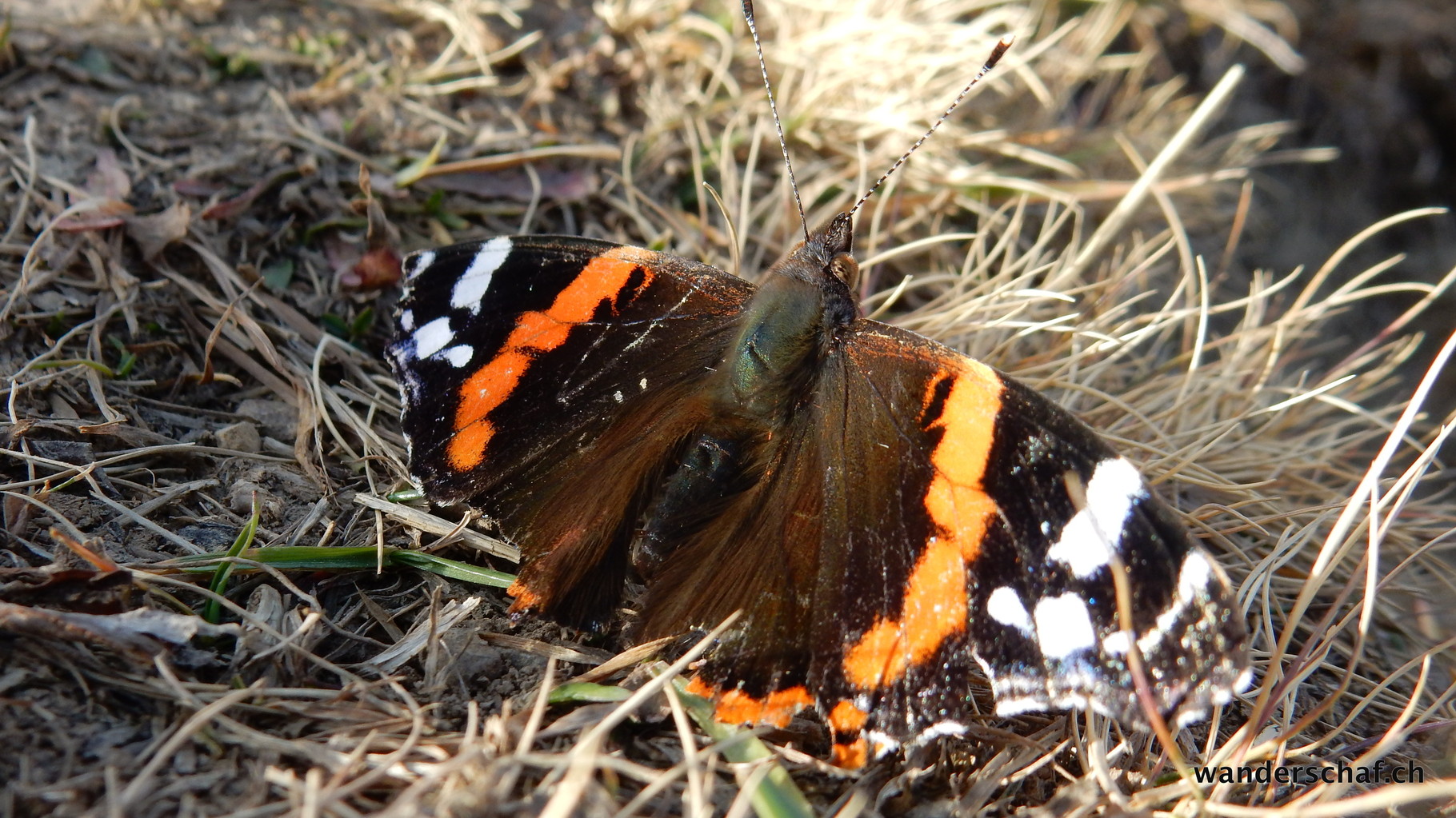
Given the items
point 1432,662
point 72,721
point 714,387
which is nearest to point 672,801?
point 714,387

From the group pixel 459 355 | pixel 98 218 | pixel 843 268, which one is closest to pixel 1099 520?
pixel 843 268

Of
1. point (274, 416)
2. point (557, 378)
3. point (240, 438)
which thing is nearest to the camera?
point (557, 378)

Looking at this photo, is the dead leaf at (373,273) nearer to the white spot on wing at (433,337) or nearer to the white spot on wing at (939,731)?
the white spot on wing at (433,337)

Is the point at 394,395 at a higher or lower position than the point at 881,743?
higher

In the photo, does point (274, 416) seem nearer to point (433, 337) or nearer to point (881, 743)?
point (433, 337)

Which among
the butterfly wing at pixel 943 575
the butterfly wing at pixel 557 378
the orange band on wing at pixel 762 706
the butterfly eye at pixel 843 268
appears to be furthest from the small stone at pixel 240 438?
the butterfly eye at pixel 843 268

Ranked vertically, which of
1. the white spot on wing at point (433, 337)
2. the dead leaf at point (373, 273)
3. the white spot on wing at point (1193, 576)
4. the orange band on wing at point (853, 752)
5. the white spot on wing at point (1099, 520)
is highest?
the dead leaf at point (373, 273)

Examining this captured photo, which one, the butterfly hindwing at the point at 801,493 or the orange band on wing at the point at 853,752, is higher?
the butterfly hindwing at the point at 801,493

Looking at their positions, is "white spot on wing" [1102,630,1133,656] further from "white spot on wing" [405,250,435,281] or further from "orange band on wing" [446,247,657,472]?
"white spot on wing" [405,250,435,281]
